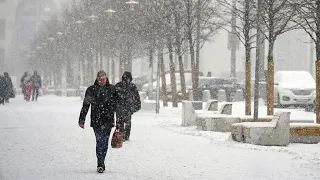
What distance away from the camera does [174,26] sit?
3625cm

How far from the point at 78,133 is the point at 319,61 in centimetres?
597

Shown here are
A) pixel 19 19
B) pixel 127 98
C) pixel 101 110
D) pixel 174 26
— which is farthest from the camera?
pixel 19 19

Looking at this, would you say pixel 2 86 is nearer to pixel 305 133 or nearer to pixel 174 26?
pixel 174 26

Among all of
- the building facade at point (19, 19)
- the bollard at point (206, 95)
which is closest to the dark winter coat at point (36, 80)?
the bollard at point (206, 95)

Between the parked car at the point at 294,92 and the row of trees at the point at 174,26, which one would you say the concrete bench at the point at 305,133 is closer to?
the row of trees at the point at 174,26

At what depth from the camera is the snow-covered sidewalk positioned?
12.1 metres

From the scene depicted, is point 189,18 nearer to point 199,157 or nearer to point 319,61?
point 319,61

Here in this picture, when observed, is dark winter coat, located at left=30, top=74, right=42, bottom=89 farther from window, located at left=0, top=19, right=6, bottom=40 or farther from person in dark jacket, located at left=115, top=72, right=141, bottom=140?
window, located at left=0, top=19, right=6, bottom=40

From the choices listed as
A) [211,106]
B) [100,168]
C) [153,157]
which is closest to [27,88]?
[211,106]

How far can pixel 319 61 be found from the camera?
19609mm

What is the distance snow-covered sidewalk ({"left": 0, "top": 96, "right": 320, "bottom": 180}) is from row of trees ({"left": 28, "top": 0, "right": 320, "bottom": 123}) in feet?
11.4

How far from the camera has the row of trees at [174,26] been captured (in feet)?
72.0

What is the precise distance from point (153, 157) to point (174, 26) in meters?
22.0

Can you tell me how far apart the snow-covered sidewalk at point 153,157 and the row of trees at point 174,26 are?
3484mm
